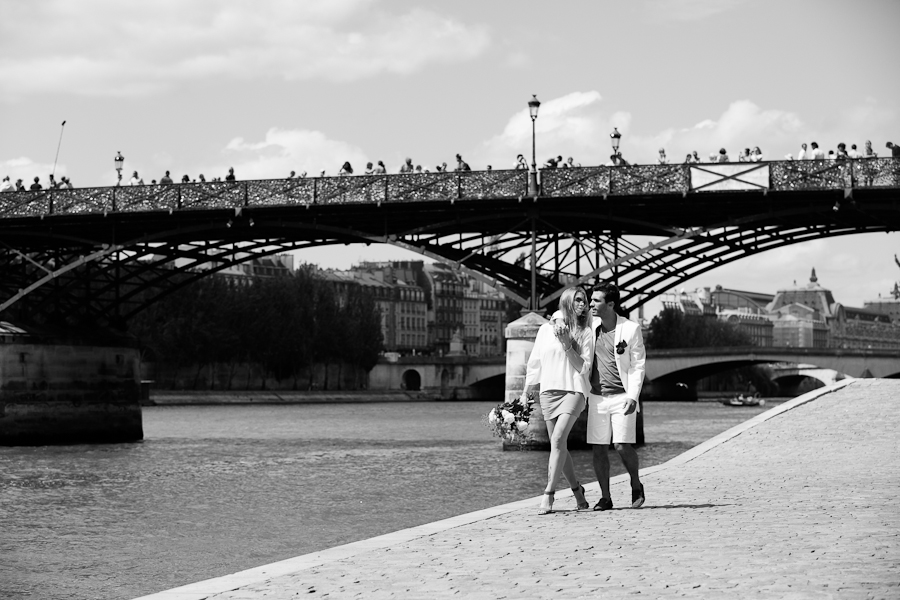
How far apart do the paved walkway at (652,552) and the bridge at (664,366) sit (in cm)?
8668

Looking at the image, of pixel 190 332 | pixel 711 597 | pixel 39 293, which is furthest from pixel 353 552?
pixel 190 332

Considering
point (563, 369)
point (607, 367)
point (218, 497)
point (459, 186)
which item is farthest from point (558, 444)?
point (459, 186)

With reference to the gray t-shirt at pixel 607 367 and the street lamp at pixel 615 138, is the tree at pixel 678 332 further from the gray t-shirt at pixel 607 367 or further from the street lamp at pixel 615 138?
the gray t-shirt at pixel 607 367

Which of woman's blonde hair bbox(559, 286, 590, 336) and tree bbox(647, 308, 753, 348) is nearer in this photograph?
woman's blonde hair bbox(559, 286, 590, 336)

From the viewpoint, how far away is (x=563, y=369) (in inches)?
552

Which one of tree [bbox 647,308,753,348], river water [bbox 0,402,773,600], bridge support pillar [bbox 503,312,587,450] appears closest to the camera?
river water [bbox 0,402,773,600]

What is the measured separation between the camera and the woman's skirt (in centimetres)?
1401

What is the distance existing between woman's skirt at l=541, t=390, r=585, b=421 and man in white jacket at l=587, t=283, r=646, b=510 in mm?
168

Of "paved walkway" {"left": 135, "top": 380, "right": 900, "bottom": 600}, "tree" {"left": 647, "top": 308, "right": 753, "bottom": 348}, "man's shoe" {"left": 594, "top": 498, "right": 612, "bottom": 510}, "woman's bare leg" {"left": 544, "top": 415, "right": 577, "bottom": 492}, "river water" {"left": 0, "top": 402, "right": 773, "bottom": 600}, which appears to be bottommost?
"river water" {"left": 0, "top": 402, "right": 773, "bottom": 600}

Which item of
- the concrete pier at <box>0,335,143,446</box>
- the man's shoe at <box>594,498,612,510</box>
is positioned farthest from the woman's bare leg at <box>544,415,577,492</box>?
the concrete pier at <box>0,335,143,446</box>

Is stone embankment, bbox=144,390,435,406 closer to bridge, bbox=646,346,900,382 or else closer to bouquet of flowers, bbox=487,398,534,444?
bridge, bbox=646,346,900,382

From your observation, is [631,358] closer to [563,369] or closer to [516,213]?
[563,369]

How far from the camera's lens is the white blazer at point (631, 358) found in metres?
14.0

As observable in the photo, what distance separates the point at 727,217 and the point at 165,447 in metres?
18.7
